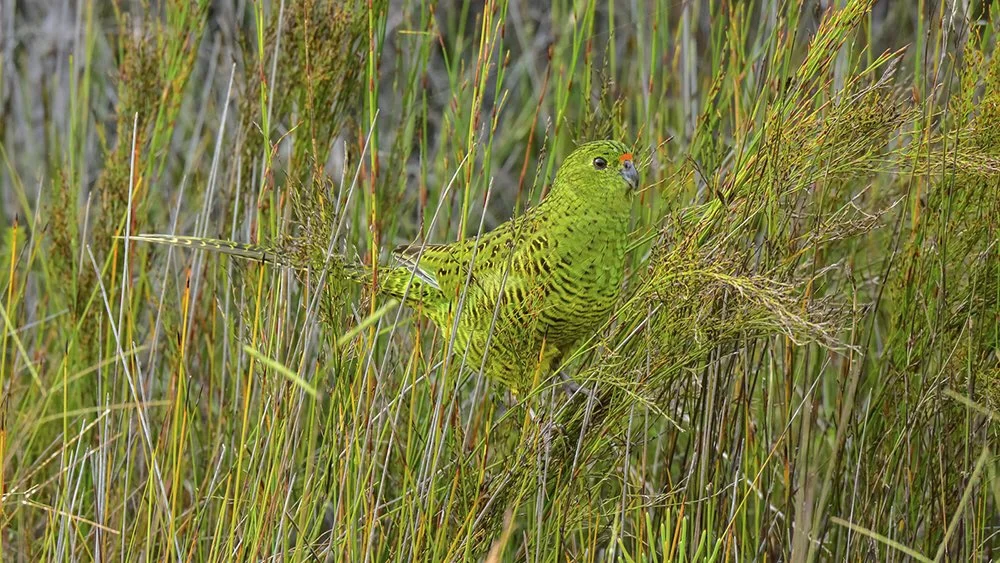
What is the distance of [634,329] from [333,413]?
0.48m

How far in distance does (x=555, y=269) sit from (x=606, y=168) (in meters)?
0.20

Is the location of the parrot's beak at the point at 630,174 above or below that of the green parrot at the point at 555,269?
above

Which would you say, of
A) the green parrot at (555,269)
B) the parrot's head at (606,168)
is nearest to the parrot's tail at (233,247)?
the green parrot at (555,269)

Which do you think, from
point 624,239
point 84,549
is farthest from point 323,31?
point 84,549

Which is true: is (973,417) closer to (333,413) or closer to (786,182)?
(786,182)

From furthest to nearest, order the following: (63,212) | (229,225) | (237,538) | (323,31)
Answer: (229,225) < (63,212) < (323,31) < (237,538)

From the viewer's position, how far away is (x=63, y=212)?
2.59 meters

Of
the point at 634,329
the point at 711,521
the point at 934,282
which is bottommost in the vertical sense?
the point at 711,521

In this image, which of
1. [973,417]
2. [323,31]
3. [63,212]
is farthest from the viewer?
[63,212]

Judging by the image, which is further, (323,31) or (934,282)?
(323,31)

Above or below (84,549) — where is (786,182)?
above

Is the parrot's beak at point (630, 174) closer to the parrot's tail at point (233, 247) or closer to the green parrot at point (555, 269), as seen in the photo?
the green parrot at point (555, 269)

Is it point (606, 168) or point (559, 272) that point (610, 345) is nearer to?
point (559, 272)

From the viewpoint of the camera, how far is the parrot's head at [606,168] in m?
2.01
